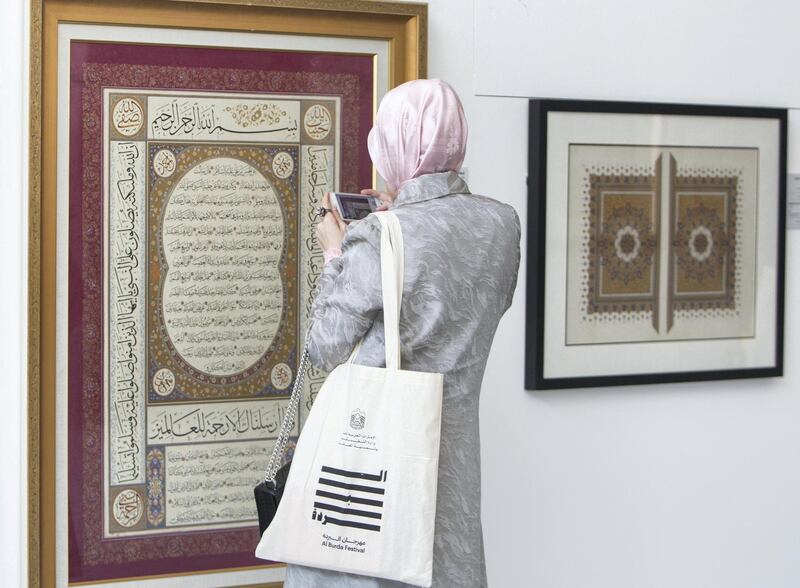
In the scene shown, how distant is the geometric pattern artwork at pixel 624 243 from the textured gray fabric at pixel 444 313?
67 centimetres

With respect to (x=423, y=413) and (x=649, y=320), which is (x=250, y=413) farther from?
(x=649, y=320)

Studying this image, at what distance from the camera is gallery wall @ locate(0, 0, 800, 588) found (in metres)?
2.12

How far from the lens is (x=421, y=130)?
152 centimetres

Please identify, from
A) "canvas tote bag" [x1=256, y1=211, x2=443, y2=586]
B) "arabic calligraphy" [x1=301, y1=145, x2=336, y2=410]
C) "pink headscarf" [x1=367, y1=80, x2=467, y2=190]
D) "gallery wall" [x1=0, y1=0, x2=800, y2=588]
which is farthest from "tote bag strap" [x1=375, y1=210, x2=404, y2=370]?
"gallery wall" [x1=0, y1=0, x2=800, y2=588]

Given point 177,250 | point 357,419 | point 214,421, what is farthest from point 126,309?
point 357,419

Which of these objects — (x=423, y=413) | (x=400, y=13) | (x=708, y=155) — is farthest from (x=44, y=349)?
(x=708, y=155)

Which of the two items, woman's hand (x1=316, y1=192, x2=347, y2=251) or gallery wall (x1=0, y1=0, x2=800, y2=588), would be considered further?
gallery wall (x1=0, y1=0, x2=800, y2=588)

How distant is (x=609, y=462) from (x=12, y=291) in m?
1.29

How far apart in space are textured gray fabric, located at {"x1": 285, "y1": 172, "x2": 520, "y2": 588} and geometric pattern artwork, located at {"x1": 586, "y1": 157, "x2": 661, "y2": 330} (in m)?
0.67

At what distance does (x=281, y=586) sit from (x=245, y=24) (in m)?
1.08

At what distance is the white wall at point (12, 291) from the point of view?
1812 millimetres

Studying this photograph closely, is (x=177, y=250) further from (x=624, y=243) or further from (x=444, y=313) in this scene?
(x=624, y=243)

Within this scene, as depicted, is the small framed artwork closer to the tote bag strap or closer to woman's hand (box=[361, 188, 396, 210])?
woman's hand (box=[361, 188, 396, 210])

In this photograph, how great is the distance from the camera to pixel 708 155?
7.54 feet
